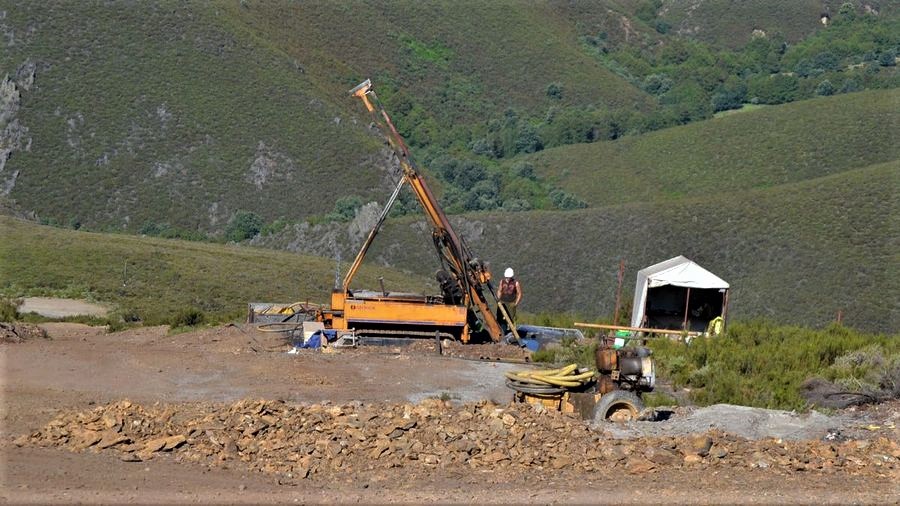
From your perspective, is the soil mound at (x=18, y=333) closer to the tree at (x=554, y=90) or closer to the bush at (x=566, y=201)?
the bush at (x=566, y=201)

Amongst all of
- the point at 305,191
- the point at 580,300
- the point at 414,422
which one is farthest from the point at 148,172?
the point at 414,422

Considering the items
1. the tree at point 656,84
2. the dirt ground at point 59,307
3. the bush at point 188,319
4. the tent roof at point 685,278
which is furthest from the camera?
the tree at point 656,84

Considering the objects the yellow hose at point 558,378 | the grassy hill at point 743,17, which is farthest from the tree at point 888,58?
the yellow hose at point 558,378

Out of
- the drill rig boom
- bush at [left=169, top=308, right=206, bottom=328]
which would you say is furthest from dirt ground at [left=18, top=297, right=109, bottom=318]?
the drill rig boom

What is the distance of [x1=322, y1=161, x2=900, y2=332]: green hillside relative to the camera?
43781mm

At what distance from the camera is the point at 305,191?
2685 inches

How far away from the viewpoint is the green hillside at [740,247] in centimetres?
4378

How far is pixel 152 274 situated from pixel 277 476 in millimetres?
29298

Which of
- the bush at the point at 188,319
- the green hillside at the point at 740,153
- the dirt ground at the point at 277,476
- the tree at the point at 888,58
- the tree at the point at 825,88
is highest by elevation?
the tree at the point at 888,58

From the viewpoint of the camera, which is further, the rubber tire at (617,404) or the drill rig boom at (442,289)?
the drill rig boom at (442,289)

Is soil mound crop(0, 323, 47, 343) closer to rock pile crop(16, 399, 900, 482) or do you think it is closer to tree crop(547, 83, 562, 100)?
rock pile crop(16, 399, 900, 482)

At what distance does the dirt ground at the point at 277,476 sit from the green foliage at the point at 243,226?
42.3 m

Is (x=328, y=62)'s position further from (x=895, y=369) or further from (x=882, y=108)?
(x=895, y=369)

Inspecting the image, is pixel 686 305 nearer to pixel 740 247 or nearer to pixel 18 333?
pixel 18 333
